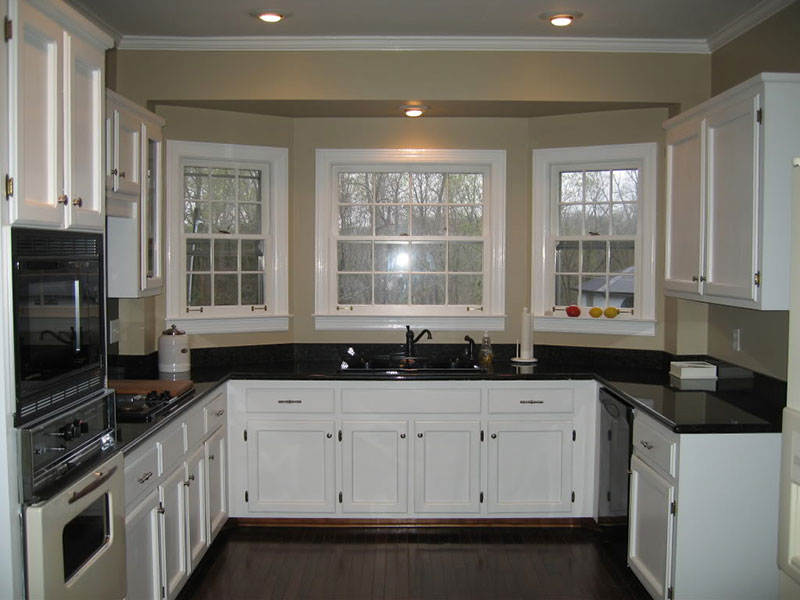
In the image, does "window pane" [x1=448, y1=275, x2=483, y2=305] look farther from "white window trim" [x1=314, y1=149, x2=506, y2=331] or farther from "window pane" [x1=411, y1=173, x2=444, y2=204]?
"window pane" [x1=411, y1=173, x2=444, y2=204]

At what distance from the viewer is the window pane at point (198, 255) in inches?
186

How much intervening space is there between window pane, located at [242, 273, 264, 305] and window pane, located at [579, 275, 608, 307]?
2004 millimetres

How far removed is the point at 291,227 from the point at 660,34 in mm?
2406

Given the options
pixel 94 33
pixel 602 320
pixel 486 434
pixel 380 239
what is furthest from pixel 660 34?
pixel 94 33

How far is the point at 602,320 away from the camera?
15.6 feet

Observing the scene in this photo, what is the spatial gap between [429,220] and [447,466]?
1596 mm

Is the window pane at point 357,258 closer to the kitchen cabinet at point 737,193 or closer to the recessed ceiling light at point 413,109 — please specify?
the recessed ceiling light at point 413,109

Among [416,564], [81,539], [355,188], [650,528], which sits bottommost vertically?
[416,564]

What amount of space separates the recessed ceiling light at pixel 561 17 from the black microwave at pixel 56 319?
2.43m

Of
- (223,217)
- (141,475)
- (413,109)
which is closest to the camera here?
(141,475)

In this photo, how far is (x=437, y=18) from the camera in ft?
12.8

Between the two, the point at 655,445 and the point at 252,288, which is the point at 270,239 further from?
the point at 655,445

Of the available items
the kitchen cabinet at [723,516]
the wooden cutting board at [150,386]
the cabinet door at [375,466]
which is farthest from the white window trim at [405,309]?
the kitchen cabinet at [723,516]

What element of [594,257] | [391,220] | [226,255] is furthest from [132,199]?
[594,257]
